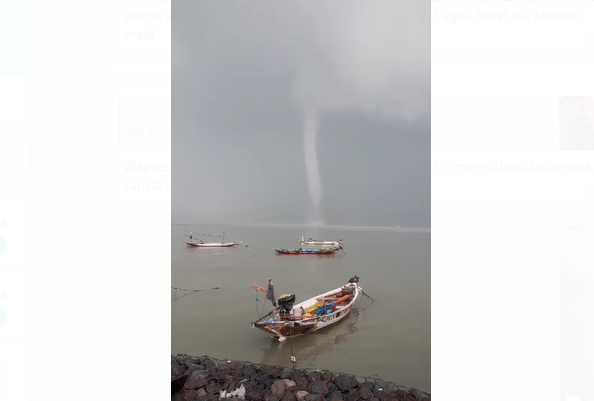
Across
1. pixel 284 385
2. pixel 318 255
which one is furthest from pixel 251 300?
pixel 318 255

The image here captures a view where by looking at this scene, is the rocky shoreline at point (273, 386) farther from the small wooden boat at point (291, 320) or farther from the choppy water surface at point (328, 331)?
the small wooden boat at point (291, 320)

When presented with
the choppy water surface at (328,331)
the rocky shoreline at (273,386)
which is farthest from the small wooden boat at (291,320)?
the rocky shoreline at (273,386)

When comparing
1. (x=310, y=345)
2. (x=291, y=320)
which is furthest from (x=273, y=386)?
(x=310, y=345)

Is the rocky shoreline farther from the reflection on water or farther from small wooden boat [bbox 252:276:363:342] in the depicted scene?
small wooden boat [bbox 252:276:363:342]
